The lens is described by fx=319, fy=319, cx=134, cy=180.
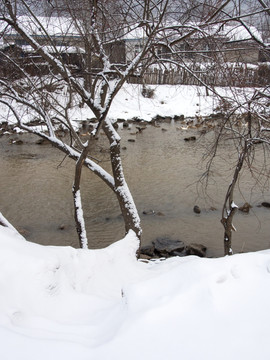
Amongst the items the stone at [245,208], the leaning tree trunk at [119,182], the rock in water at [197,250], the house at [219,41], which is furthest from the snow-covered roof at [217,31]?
the stone at [245,208]

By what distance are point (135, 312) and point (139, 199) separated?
7.53 metres

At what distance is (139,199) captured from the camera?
31.7ft

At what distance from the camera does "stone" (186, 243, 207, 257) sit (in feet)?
23.0

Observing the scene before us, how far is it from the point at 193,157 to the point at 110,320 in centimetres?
1143

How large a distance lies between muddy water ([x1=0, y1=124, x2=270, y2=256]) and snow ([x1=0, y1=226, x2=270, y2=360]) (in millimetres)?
4342

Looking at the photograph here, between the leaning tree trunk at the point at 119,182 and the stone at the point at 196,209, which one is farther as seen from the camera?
the stone at the point at 196,209

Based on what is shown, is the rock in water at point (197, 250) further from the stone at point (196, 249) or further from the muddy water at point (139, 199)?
the muddy water at point (139, 199)

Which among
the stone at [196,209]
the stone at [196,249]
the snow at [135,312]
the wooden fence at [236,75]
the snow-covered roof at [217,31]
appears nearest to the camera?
the snow at [135,312]

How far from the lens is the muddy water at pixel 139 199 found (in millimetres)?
7879

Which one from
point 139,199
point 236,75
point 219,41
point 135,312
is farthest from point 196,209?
point 135,312

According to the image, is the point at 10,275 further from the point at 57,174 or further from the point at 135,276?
the point at 57,174

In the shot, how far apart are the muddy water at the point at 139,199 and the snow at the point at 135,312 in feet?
14.2

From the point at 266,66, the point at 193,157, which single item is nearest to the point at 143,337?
the point at 266,66

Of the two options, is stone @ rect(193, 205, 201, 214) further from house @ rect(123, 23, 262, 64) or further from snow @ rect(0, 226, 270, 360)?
snow @ rect(0, 226, 270, 360)
